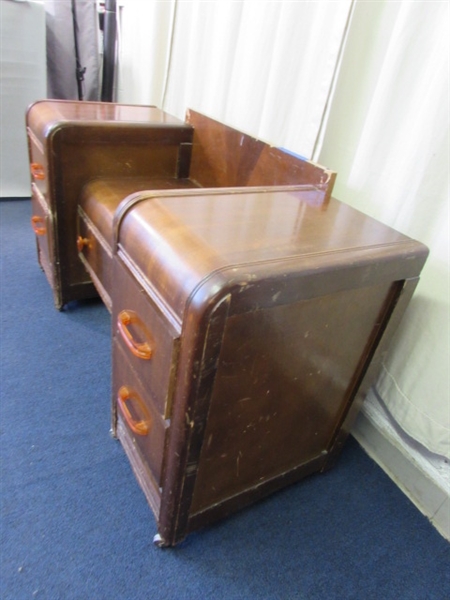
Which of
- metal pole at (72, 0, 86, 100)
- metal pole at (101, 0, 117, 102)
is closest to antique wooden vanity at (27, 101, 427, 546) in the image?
metal pole at (101, 0, 117, 102)

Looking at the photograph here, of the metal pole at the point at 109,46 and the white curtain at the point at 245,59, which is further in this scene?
the metal pole at the point at 109,46

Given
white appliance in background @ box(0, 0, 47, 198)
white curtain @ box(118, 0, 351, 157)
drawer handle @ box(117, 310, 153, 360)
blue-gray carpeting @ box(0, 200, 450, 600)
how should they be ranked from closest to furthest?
drawer handle @ box(117, 310, 153, 360)
blue-gray carpeting @ box(0, 200, 450, 600)
white curtain @ box(118, 0, 351, 157)
white appliance in background @ box(0, 0, 47, 198)

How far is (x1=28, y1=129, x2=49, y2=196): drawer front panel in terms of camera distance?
1.28 m

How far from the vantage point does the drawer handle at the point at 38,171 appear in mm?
1316

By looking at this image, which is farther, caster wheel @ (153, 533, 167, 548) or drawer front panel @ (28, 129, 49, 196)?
drawer front panel @ (28, 129, 49, 196)

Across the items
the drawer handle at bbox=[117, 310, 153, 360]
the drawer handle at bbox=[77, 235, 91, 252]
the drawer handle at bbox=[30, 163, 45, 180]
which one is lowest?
the drawer handle at bbox=[77, 235, 91, 252]

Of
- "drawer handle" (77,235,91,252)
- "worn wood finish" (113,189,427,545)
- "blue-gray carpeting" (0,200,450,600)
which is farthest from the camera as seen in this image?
"drawer handle" (77,235,91,252)

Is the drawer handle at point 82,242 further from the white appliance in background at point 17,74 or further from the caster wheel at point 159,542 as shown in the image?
the white appliance in background at point 17,74

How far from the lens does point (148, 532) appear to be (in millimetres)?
921

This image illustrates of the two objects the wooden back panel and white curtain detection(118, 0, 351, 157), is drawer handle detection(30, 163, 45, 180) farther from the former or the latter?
white curtain detection(118, 0, 351, 157)

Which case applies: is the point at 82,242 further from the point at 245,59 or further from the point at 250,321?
the point at 250,321

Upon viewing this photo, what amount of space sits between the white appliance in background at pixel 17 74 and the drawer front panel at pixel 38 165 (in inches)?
29.8

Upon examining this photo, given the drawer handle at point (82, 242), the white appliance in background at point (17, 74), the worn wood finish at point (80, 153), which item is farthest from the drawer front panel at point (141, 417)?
the white appliance in background at point (17, 74)

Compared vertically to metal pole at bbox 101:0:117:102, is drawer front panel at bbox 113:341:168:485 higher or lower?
lower
